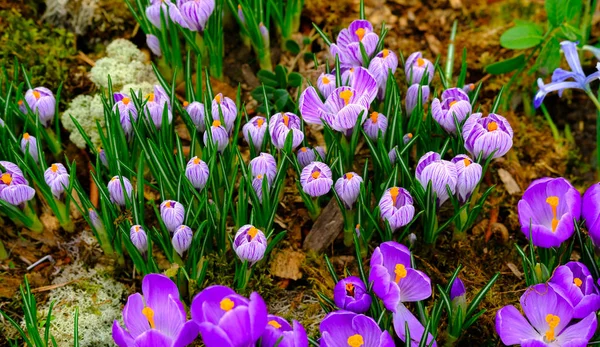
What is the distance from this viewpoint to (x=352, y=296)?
1714mm

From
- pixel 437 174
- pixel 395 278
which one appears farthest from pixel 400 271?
pixel 437 174

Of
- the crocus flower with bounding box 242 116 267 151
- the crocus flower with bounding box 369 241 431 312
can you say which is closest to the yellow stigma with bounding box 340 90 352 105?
the crocus flower with bounding box 242 116 267 151

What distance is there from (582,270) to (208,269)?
3.53 ft

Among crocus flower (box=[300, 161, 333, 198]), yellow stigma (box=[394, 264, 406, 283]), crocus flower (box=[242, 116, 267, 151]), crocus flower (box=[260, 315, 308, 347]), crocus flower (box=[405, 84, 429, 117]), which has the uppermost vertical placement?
crocus flower (box=[405, 84, 429, 117])

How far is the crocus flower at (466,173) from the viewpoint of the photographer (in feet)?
6.06

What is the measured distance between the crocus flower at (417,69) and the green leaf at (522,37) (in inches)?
13.7

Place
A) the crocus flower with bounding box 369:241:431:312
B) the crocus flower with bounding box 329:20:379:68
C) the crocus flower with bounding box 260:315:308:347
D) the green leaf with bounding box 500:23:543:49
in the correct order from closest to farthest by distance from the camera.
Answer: the crocus flower with bounding box 260:315:308:347 < the crocus flower with bounding box 369:241:431:312 < the crocus flower with bounding box 329:20:379:68 < the green leaf with bounding box 500:23:543:49

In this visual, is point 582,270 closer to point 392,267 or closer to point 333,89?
point 392,267

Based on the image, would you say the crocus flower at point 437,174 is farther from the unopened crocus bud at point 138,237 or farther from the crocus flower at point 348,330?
the unopened crocus bud at point 138,237

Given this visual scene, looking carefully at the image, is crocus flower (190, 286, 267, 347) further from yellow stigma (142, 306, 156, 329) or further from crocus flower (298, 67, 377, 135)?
crocus flower (298, 67, 377, 135)

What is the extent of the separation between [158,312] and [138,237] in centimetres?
27

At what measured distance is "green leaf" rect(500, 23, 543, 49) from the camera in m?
2.33

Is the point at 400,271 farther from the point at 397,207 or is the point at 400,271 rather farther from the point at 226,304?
the point at 226,304

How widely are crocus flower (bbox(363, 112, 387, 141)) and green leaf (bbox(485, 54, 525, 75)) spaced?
63 centimetres
